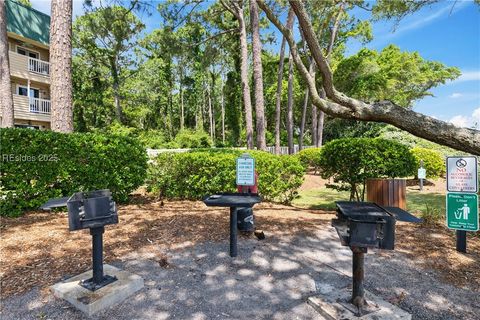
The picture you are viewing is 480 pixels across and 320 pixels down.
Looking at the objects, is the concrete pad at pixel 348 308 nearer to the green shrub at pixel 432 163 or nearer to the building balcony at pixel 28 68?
the green shrub at pixel 432 163

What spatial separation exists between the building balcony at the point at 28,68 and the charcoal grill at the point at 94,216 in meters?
18.4

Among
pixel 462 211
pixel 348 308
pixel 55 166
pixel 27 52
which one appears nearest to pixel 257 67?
pixel 55 166

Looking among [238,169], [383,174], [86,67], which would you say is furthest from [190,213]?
[86,67]

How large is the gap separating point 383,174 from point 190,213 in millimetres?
4292

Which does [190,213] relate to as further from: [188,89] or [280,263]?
[188,89]

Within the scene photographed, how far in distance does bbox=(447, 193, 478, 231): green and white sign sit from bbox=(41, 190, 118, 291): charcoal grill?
4.20m

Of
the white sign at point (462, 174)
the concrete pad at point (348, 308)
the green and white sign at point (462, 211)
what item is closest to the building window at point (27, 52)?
the concrete pad at point (348, 308)

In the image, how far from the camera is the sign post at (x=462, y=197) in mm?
3615

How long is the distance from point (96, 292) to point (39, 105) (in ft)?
65.1

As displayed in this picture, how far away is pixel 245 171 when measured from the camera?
13.6 ft

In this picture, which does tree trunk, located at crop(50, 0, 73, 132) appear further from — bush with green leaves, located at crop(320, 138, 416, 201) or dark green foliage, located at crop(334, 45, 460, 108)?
dark green foliage, located at crop(334, 45, 460, 108)

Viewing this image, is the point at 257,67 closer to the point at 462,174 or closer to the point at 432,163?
the point at 462,174

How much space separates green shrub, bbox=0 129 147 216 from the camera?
15.7 feet

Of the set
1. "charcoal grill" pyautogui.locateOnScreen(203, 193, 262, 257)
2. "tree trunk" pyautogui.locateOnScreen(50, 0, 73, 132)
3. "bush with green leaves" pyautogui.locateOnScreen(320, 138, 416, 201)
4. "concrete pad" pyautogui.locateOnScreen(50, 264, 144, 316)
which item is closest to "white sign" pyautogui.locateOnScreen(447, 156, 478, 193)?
"bush with green leaves" pyautogui.locateOnScreen(320, 138, 416, 201)
